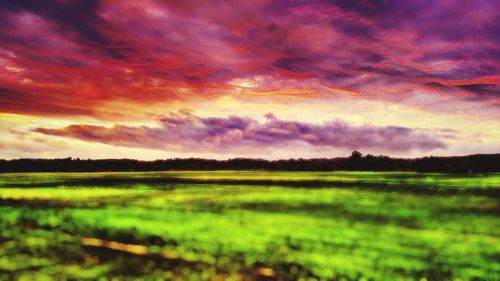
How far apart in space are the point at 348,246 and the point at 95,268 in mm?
7229

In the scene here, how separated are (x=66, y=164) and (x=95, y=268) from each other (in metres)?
→ 106

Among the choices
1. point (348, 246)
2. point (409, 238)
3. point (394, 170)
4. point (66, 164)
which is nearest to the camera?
point (348, 246)

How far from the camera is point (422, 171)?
250 feet

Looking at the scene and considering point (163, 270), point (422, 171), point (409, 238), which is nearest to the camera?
point (163, 270)

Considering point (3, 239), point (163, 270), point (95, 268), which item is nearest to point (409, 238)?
point (163, 270)

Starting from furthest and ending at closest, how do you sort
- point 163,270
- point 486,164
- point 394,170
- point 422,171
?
1. point 394,170
2. point 422,171
3. point 486,164
4. point 163,270

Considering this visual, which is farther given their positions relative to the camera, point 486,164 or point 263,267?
point 486,164

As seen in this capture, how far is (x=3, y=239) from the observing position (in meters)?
14.0

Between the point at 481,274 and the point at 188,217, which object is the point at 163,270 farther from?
the point at 188,217

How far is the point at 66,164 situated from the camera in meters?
108

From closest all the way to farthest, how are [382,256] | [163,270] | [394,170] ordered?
[163,270]
[382,256]
[394,170]

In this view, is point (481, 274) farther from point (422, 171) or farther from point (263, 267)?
point (422, 171)

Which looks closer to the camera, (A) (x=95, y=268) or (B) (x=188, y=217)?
(A) (x=95, y=268)

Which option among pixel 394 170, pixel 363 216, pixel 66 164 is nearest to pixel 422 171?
pixel 394 170
